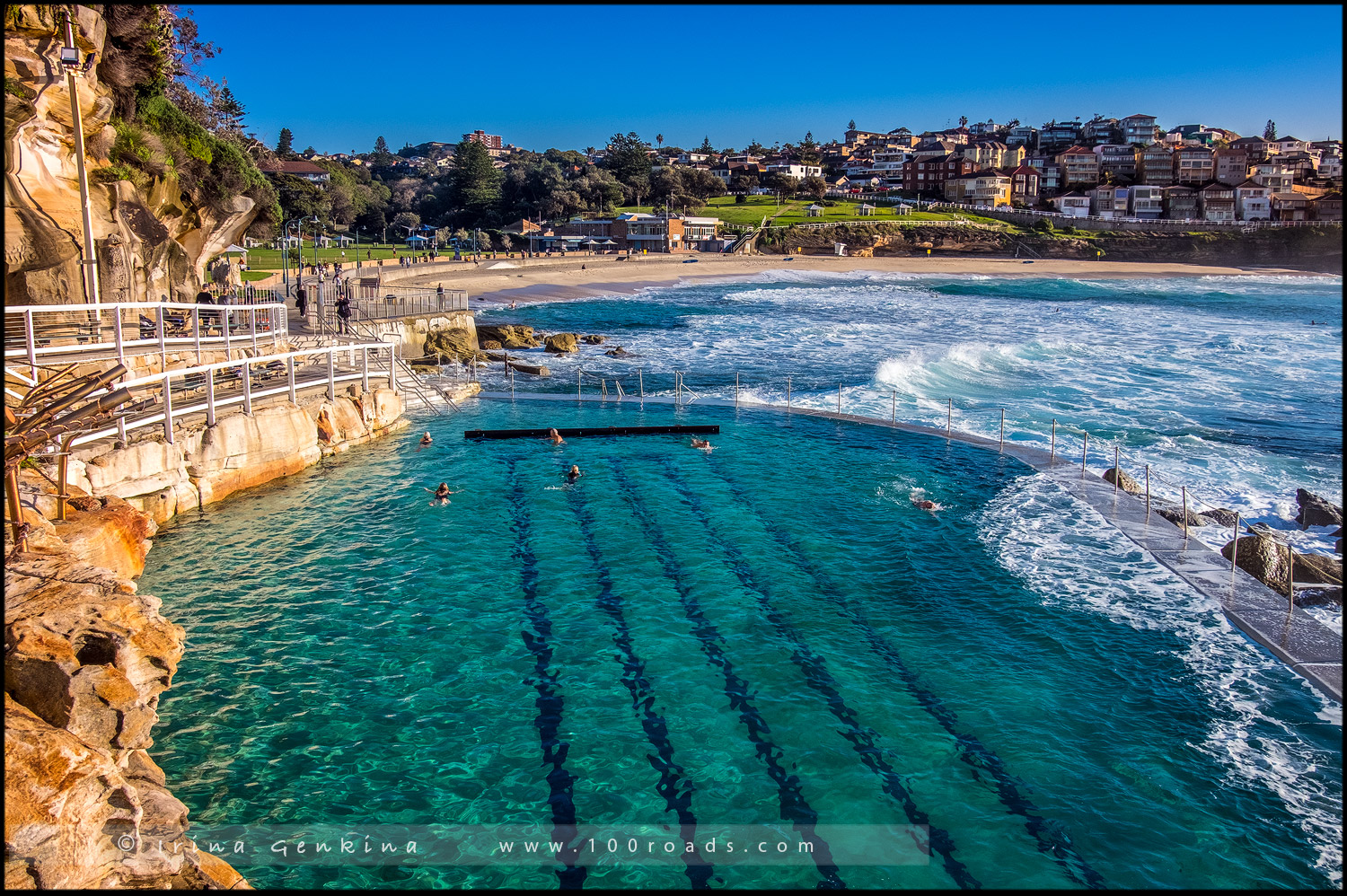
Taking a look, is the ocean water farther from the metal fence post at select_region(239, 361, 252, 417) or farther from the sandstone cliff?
the sandstone cliff

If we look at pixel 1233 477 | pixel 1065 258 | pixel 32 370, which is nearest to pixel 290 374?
pixel 32 370

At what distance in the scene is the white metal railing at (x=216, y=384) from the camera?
13680mm

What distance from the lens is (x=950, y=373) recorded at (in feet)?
103

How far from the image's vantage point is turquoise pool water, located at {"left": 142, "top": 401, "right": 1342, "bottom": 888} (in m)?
7.71

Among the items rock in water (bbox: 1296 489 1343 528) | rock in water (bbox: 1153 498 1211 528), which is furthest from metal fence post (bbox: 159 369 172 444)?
rock in water (bbox: 1296 489 1343 528)

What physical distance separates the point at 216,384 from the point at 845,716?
14244 mm

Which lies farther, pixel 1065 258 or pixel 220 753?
pixel 1065 258

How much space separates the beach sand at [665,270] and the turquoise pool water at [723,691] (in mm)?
37957

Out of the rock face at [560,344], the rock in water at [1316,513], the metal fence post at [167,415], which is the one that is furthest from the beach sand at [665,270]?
the rock in water at [1316,513]

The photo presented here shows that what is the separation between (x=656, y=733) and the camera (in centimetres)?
915

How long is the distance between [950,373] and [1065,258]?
81.3 metres

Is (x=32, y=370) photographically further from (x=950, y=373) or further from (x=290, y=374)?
(x=950, y=373)

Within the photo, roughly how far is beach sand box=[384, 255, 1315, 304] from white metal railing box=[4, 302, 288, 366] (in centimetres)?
2819

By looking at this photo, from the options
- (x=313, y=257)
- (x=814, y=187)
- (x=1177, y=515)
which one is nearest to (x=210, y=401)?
(x=1177, y=515)
